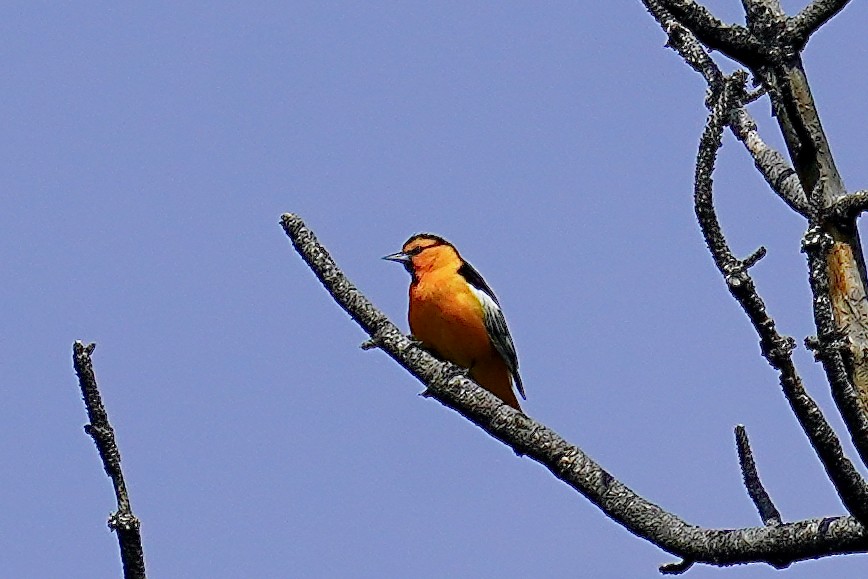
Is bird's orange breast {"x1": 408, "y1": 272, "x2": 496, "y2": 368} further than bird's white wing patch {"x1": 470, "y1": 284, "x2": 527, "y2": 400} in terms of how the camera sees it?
No

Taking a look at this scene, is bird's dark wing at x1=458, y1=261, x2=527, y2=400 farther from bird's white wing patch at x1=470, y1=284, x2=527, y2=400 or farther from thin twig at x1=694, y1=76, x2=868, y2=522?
thin twig at x1=694, y1=76, x2=868, y2=522

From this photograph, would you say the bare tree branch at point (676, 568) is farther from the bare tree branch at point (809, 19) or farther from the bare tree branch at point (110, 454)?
the bare tree branch at point (110, 454)

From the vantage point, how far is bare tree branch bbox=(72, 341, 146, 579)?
2977mm

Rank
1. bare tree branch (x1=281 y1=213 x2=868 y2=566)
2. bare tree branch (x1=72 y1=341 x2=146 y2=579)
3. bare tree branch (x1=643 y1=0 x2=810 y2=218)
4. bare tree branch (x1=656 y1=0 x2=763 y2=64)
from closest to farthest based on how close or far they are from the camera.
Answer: bare tree branch (x1=72 y1=341 x2=146 y2=579)
bare tree branch (x1=281 y1=213 x2=868 y2=566)
bare tree branch (x1=656 y1=0 x2=763 y2=64)
bare tree branch (x1=643 y1=0 x2=810 y2=218)

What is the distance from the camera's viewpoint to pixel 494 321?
1023cm

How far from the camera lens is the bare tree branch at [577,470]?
3953mm

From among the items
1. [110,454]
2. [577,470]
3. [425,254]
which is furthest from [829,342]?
[425,254]

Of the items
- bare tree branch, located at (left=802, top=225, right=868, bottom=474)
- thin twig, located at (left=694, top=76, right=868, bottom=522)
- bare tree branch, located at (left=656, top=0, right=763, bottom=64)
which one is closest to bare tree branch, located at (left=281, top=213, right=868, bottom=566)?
bare tree branch, located at (left=802, top=225, right=868, bottom=474)

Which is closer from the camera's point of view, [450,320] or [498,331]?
[450,320]

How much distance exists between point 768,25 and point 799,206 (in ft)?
2.09

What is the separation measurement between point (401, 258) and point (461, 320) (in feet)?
3.94

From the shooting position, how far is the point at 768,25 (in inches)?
159

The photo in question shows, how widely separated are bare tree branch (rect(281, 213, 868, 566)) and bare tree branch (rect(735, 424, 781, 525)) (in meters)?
0.19

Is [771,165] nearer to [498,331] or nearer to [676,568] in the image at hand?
[676,568]
